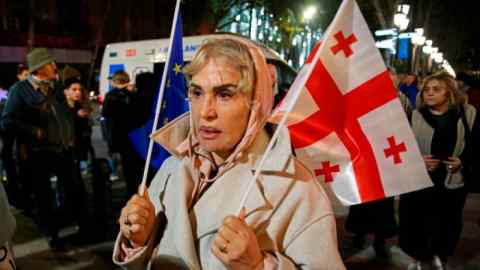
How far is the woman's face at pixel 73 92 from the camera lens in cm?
693

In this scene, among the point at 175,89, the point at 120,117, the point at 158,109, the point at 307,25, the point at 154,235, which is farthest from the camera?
the point at 307,25

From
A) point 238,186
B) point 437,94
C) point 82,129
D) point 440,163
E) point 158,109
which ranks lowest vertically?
point 82,129

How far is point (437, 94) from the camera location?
14.3 feet

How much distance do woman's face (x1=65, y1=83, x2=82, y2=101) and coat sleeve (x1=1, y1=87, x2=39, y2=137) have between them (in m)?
1.73

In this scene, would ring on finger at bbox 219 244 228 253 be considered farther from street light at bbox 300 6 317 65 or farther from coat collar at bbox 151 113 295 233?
street light at bbox 300 6 317 65

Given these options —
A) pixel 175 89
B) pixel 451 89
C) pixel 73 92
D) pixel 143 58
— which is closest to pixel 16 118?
pixel 73 92

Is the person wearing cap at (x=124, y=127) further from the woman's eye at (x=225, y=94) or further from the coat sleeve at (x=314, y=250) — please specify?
the coat sleeve at (x=314, y=250)

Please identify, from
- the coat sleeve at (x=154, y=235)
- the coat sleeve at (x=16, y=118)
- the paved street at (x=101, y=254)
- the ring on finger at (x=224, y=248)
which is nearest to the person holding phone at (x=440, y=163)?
the paved street at (x=101, y=254)

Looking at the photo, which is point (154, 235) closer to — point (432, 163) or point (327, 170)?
point (327, 170)

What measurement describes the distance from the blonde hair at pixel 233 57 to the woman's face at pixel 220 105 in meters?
0.01

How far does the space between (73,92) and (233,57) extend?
5.84 m

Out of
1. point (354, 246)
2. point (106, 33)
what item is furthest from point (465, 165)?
point (106, 33)

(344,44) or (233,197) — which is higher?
(344,44)

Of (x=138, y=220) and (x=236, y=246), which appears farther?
(x=138, y=220)
